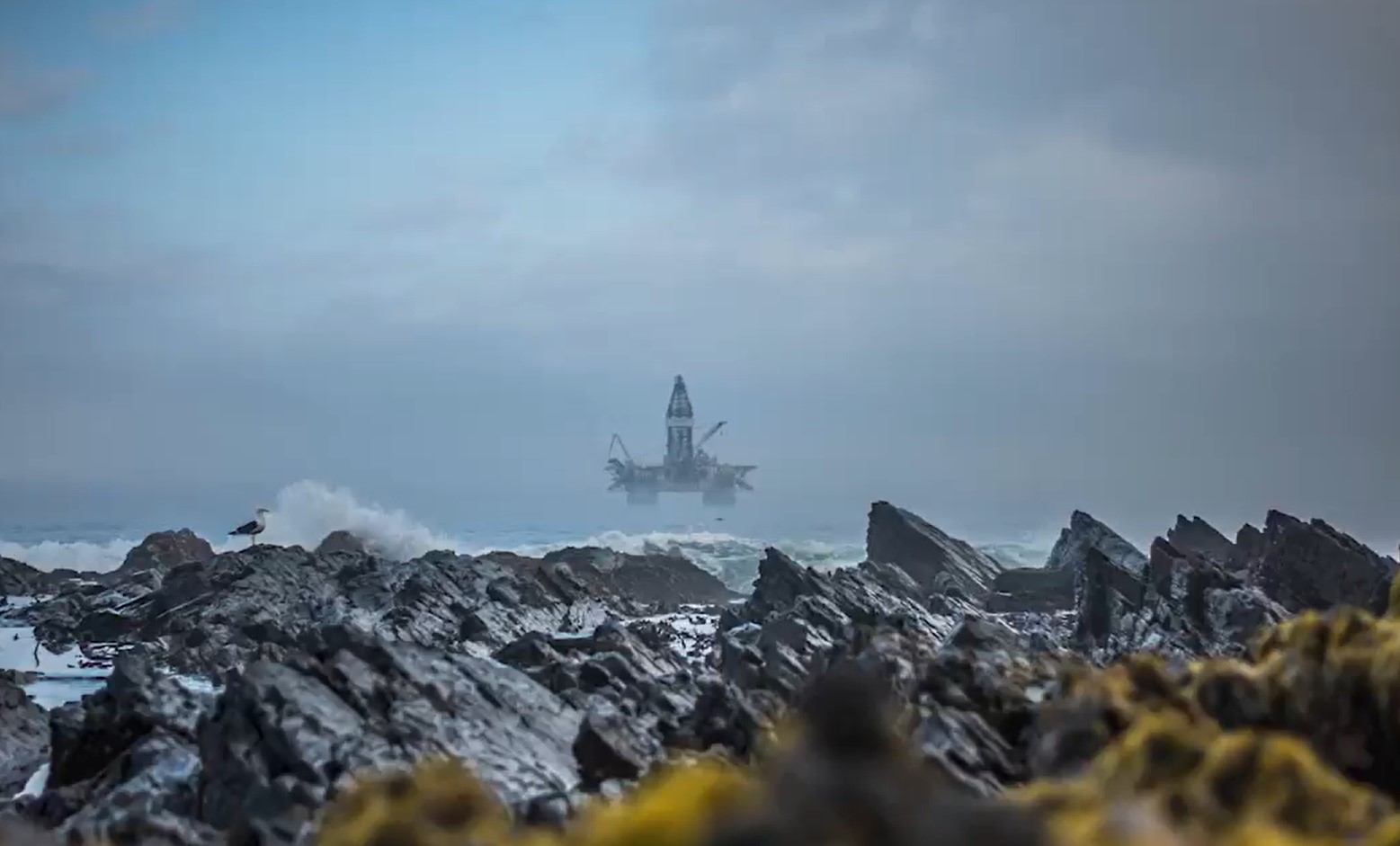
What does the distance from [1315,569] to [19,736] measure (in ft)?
217

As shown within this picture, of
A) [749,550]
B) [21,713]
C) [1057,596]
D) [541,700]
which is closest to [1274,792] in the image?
[541,700]

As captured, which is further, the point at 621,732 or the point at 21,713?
the point at 21,713

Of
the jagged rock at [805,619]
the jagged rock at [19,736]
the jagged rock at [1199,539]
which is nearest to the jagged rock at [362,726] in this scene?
the jagged rock at [805,619]

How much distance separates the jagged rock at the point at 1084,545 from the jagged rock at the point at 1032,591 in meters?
1.61

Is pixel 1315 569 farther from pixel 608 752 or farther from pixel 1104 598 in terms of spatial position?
pixel 608 752

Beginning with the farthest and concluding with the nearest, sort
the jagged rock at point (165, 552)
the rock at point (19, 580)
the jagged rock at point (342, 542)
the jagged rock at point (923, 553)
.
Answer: the jagged rock at point (342, 542)
the jagged rock at point (165, 552)
the rock at point (19, 580)
the jagged rock at point (923, 553)

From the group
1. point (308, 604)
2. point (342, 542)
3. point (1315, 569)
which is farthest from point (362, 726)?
point (342, 542)

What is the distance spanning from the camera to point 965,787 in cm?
2742

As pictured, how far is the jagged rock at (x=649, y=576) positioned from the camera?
385ft

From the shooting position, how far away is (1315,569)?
242 ft

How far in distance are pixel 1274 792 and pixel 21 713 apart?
53.3 meters

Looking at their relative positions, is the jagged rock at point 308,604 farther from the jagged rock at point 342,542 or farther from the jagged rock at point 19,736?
the jagged rock at point 342,542

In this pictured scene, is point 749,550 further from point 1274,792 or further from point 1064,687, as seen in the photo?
point 1274,792

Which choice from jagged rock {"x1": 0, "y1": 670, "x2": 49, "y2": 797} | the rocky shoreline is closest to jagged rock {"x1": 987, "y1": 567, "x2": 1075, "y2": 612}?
the rocky shoreline
